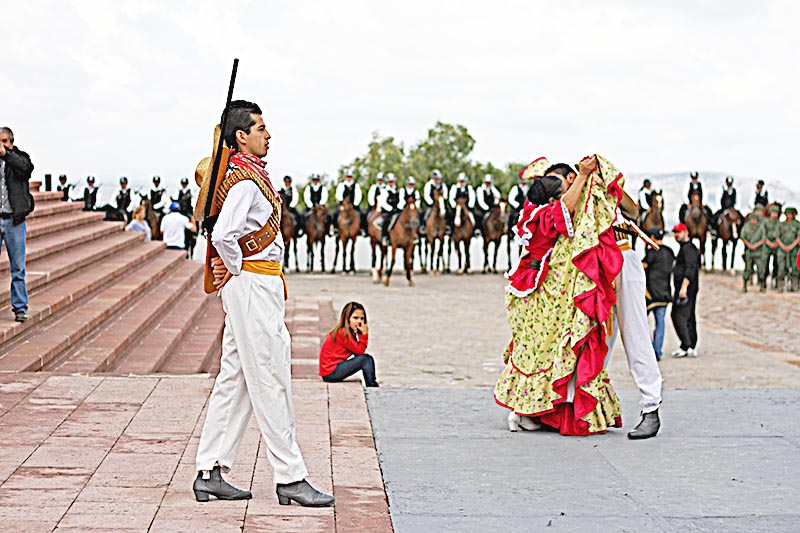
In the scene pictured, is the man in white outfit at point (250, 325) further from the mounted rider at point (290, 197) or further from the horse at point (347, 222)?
the horse at point (347, 222)

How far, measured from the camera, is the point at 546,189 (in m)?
6.49

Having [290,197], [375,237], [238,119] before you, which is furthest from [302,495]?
[290,197]

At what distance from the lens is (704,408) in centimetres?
736

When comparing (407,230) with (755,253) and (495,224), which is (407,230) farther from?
(755,253)

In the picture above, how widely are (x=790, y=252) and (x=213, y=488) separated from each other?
18769 millimetres

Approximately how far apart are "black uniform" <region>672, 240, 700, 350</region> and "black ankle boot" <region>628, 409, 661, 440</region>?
597cm

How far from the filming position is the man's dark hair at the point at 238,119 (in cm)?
467

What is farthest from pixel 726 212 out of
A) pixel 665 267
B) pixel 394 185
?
pixel 665 267

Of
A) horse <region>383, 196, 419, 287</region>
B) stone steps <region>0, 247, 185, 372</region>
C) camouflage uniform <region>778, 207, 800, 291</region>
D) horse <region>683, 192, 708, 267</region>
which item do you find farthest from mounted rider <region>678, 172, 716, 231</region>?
stone steps <region>0, 247, 185, 372</region>

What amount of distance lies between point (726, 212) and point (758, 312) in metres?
7.96

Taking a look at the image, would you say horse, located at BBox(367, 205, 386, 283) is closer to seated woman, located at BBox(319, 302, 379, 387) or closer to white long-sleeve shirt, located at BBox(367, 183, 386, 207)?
white long-sleeve shirt, located at BBox(367, 183, 386, 207)

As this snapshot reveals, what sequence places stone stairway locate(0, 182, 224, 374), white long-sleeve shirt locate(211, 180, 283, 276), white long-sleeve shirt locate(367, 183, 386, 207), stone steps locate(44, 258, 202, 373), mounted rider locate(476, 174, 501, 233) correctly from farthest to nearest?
mounted rider locate(476, 174, 501, 233)
white long-sleeve shirt locate(367, 183, 386, 207)
stone stairway locate(0, 182, 224, 374)
stone steps locate(44, 258, 202, 373)
white long-sleeve shirt locate(211, 180, 283, 276)

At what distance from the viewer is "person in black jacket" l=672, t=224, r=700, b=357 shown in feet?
40.0

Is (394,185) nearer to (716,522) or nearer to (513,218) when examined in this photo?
(513,218)
